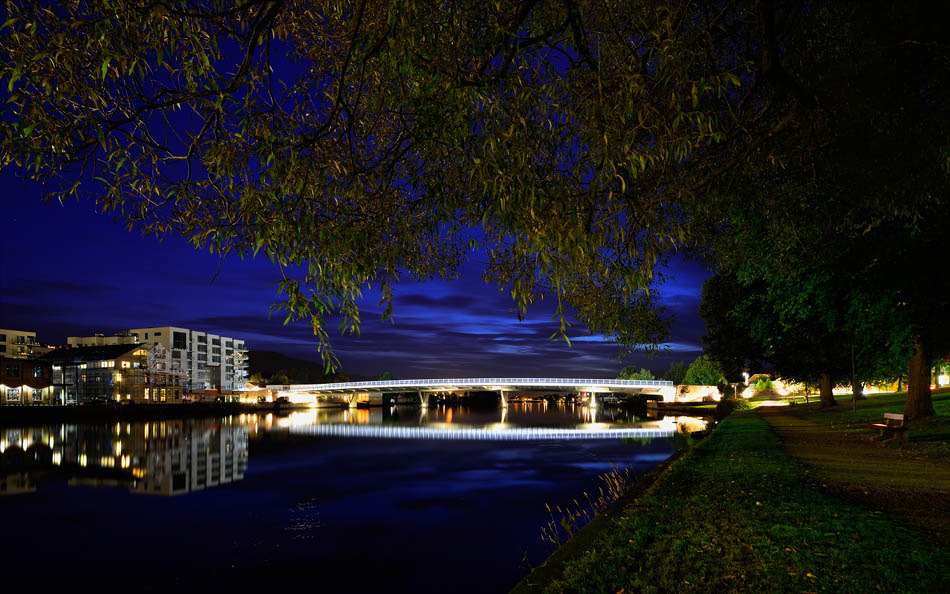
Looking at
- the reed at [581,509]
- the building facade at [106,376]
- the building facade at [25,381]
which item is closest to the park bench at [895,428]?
the reed at [581,509]

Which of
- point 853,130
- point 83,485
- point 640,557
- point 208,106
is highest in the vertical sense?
point 853,130

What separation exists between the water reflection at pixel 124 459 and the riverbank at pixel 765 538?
75.4ft

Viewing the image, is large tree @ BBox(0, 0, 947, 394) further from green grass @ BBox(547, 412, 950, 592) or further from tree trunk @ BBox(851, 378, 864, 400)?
tree trunk @ BBox(851, 378, 864, 400)

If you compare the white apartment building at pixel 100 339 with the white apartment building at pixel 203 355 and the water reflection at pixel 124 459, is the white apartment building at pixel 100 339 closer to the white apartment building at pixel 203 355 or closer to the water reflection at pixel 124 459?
the white apartment building at pixel 203 355

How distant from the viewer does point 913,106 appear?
925 centimetres

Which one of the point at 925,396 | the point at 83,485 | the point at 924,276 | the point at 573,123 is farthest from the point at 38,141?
the point at 925,396

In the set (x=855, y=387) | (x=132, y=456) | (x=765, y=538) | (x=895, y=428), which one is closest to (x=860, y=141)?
(x=765, y=538)

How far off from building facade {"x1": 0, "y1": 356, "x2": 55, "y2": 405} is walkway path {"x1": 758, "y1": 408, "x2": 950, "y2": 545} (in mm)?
95846

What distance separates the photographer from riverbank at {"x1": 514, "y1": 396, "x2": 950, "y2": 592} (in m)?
7.00

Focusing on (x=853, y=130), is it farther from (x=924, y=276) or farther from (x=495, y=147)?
(x=924, y=276)

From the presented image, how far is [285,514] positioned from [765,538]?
17.0 metres

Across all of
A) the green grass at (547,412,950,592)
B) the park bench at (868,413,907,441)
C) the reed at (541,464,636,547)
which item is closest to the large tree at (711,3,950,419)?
the green grass at (547,412,950,592)

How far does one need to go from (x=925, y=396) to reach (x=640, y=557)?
961 inches

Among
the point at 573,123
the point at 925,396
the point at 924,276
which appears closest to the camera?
the point at 573,123
